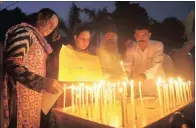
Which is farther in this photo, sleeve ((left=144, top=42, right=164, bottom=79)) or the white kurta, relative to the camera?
the white kurta

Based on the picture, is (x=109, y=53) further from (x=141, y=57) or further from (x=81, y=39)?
(x=81, y=39)

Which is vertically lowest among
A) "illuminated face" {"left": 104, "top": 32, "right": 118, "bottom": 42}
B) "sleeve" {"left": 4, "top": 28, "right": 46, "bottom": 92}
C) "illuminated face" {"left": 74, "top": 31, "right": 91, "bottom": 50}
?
"sleeve" {"left": 4, "top": 28, "right": 46, "bottom": 92}

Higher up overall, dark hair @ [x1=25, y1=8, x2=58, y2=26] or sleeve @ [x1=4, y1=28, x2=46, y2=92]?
dark hair @ [x1=25, y1=8, x2=58, y2=26]

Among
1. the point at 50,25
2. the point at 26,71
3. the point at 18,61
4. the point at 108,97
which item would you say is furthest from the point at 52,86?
the point at 50,25

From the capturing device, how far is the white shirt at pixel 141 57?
439 cm

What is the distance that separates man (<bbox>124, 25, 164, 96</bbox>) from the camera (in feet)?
14.2

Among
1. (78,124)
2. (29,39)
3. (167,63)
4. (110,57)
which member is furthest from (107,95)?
(167,63)

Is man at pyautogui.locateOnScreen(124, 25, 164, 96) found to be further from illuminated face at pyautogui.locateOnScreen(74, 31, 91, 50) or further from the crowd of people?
illuminated face at pyautogui.locateOnScreen(74, 31, 91, 50)

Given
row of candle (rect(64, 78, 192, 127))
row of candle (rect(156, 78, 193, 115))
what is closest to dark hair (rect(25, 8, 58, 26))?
row of candle (rect(64, 78, 192, 127))

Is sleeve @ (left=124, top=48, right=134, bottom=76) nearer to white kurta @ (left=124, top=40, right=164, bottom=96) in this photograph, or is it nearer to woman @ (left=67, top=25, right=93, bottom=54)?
white kurta @ (left=124, top=40, right=164, bottom=96)

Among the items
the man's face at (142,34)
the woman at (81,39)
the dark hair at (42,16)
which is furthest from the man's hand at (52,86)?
the man's face at (142,34)

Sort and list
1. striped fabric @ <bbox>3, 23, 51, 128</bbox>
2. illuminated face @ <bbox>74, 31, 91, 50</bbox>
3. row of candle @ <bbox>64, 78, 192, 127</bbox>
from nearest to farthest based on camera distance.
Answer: row of candle @ <bbox>64, 78, 192, 127</bbox> < striped fabric @ <bbox>3, 23, 51, 128</bbox> < illuminated face @ <bbox>74, 31, 91, 50</bbox>

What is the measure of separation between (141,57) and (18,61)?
2.56 m

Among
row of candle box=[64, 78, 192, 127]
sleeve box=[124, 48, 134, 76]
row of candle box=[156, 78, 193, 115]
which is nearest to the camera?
row of candle box=[64, 78, 192, 127]
